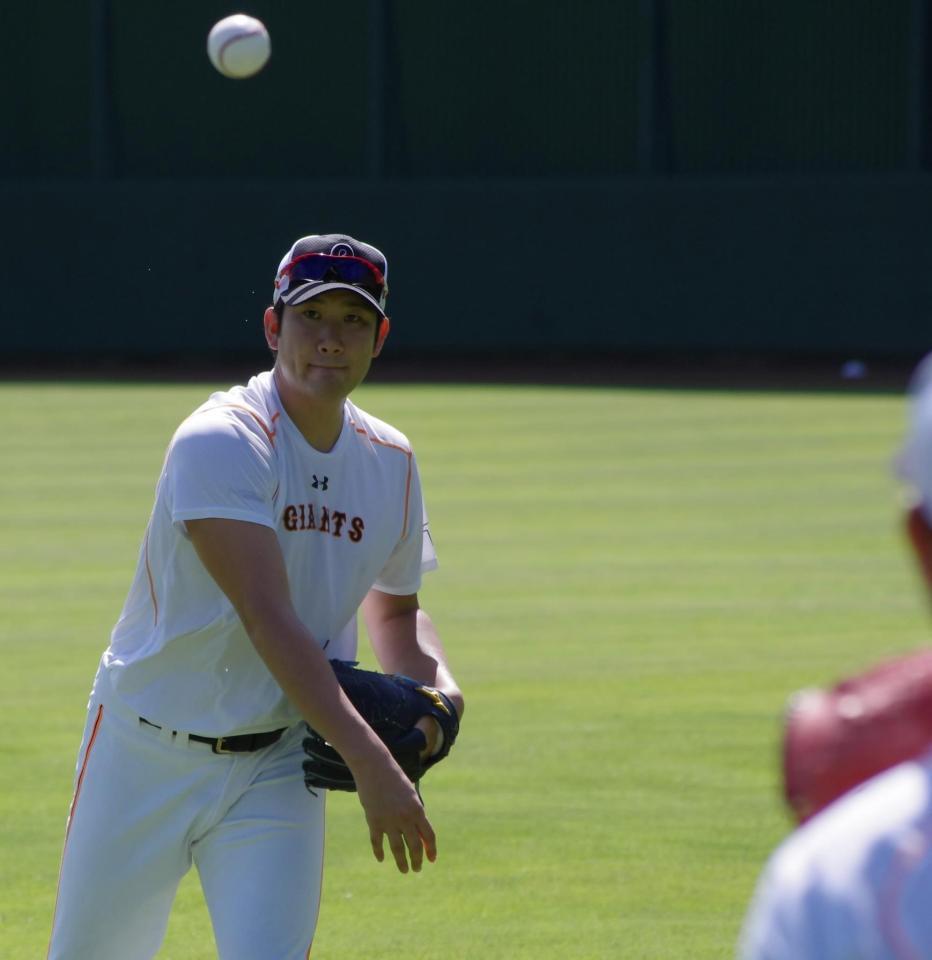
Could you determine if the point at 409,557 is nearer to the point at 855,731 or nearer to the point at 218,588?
the point at 218,588

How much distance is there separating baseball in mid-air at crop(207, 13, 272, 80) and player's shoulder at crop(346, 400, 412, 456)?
748 inches

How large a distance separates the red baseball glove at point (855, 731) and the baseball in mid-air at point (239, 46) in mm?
21652

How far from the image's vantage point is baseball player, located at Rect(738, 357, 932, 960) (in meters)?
1.42

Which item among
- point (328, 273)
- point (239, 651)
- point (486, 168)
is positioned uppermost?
point (328, 273)

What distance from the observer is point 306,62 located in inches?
1212

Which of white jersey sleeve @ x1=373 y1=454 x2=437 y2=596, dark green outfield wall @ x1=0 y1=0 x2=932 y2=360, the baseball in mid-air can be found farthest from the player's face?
dark green outfield wall @ x1=0 y1=0 x2=932 y2=360

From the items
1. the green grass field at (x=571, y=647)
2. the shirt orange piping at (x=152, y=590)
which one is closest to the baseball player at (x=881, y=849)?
the shirt orange piping at (x=152, y=590)

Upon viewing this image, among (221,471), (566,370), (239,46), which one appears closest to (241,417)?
(221,471)

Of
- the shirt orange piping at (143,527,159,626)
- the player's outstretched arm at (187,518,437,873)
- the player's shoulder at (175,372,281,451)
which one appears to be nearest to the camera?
the player's outstretched arm at (187,518,437,873)

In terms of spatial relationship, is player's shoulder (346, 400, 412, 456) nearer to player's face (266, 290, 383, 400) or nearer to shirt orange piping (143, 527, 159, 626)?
player's face (266, 290, 383, 400)

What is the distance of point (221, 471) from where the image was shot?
12.4ft

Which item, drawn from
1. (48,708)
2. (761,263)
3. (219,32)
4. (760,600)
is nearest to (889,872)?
(48,708)

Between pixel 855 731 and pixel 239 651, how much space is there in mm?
2512

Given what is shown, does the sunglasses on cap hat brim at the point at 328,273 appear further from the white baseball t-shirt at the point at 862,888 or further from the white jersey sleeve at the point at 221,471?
the white baseball t-shirt at the point at 862,888
